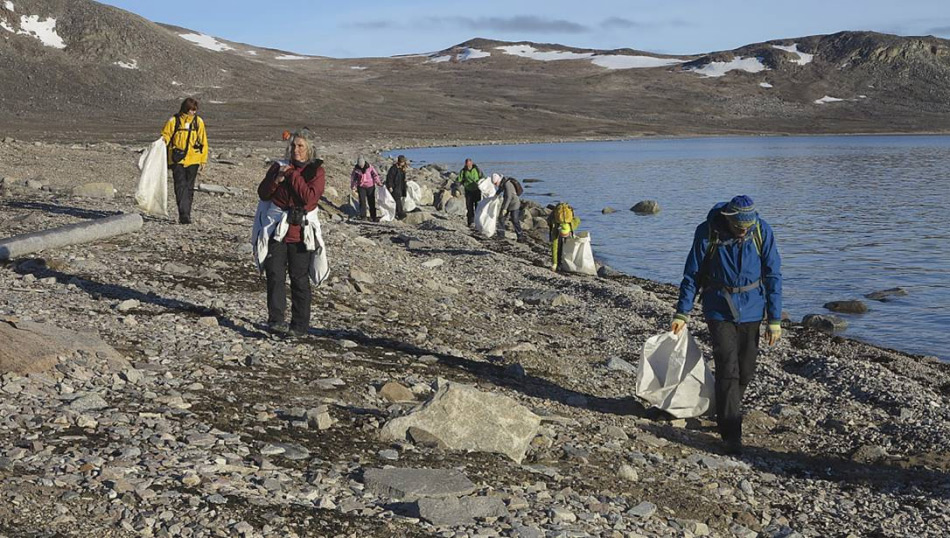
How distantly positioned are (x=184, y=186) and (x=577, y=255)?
7.39 metres

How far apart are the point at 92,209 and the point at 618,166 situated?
5309cm

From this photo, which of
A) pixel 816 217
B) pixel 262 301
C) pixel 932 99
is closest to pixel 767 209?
pixel 816 217

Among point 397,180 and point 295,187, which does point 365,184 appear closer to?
point 397,180

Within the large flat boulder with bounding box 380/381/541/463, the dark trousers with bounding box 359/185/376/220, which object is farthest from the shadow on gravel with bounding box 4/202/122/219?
the large flat boulder with bounding box 380/381/541/463

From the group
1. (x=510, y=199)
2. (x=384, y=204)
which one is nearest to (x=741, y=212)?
(x=510, y=199)

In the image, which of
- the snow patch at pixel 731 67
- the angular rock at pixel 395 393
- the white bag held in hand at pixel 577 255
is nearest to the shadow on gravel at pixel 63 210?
the white bag held in hand at pixel 577 255

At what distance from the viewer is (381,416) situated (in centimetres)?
731

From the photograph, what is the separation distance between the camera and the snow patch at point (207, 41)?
172350 mm

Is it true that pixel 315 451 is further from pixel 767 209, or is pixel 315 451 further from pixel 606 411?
pixel 767 209

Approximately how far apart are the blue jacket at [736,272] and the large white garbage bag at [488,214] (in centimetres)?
1522

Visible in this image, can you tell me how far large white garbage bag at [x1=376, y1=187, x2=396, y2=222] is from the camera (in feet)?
81.7

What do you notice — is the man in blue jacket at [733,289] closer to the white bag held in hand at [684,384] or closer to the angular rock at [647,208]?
the white bag held in hand at [684,384]

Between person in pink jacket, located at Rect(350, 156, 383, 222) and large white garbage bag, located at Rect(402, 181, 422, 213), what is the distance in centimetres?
166

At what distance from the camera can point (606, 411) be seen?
8.92m
